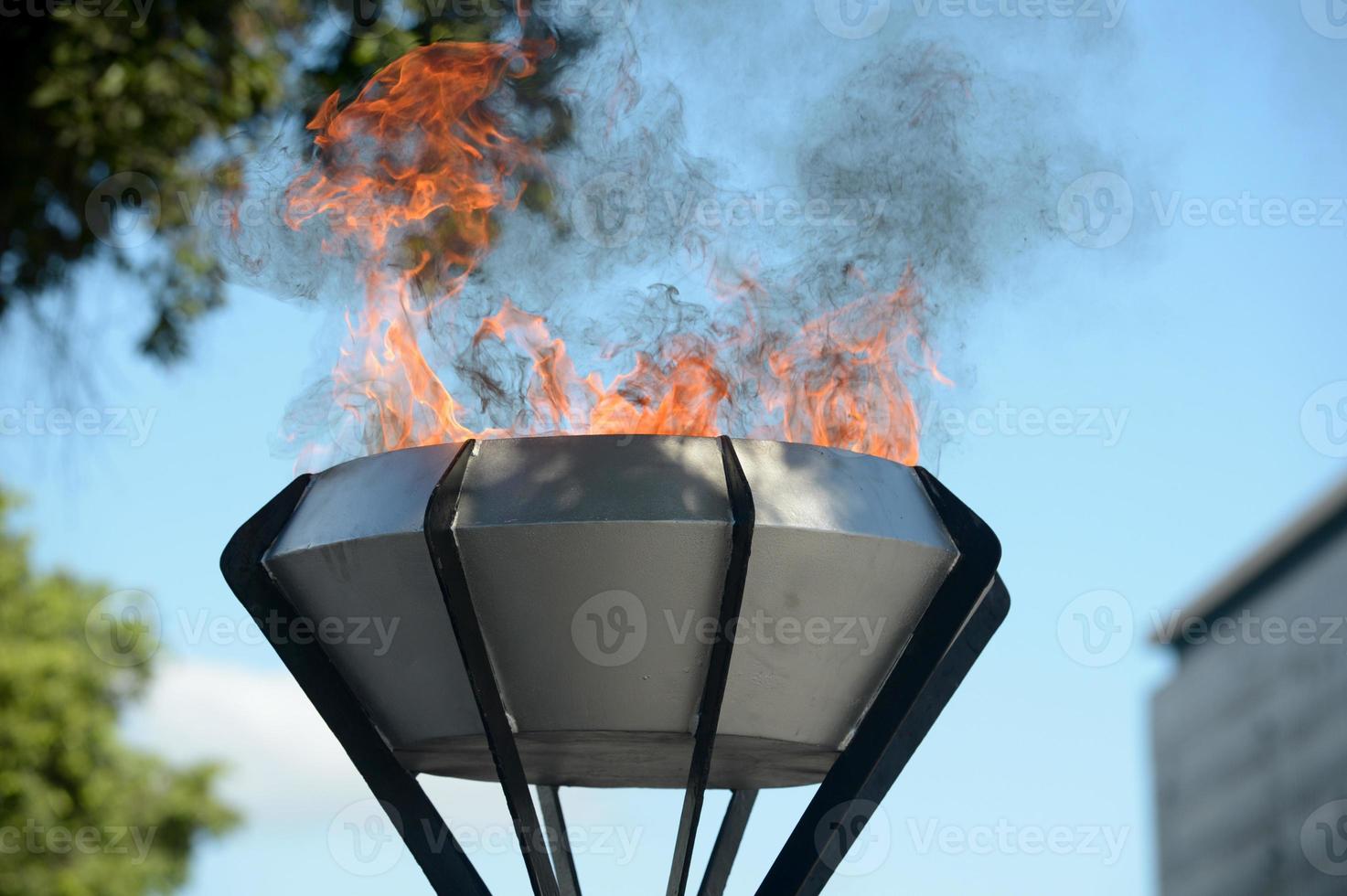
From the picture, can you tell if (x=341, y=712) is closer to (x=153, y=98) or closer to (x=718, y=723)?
(x=718, y=723)

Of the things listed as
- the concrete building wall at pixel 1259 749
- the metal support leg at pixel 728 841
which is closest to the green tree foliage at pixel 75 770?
the metal support leg at pixel 728 841

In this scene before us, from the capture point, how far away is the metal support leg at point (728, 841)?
4.43 meters

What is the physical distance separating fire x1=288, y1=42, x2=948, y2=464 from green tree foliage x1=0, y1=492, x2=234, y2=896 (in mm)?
8527

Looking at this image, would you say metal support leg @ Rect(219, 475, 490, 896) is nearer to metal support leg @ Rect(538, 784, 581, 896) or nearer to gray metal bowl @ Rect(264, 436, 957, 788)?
gray metal bowl @ Rect(264, 436, 957, 788)

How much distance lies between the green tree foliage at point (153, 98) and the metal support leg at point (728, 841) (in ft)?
10.8

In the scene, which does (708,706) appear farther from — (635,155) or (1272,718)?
(1272,718)

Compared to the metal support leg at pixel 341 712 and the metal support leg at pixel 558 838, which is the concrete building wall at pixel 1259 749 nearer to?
the metal support leg at pixel 558 838

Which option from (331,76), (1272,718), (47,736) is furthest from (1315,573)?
(331,76)

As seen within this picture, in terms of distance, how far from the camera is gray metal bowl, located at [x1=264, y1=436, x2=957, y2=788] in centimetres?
322

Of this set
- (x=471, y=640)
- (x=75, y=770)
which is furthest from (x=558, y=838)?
(x=75, y=770)

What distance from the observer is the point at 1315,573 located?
121ft

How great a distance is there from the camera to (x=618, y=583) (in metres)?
3.22

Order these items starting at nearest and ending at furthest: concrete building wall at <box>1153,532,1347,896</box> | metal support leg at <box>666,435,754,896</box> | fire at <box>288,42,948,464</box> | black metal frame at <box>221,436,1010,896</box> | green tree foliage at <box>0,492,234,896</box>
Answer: metal support leg at <box>666,435,754,896</box> → black metal frame at <box>221,436,1010,896</box> → fire at <box>288,42,948,464</box> → green tree foliage at <box>0,492,234,896</box> → concrete building wall at <box>1153,532,1347,896</box>

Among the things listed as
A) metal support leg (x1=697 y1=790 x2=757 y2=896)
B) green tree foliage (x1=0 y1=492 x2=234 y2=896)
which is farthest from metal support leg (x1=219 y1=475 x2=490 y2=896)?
green tree foliage (x1=0 y1=492 x2=234 y2=896)
